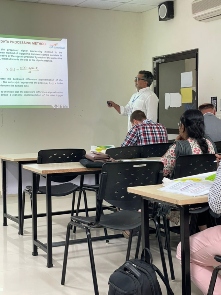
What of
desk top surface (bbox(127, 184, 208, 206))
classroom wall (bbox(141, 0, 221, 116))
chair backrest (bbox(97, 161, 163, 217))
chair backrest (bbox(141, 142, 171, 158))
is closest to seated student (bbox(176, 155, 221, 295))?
desk top surface (bbox(127, 184, 208, 206))

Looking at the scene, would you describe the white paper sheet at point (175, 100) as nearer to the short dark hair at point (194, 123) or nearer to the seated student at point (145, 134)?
the seated student at point (145, 134)

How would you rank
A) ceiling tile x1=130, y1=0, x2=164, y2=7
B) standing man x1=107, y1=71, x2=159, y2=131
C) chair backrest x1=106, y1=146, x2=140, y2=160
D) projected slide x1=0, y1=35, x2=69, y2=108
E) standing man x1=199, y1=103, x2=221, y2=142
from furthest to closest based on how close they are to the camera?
ceiling tile x1=130, y1=0, x2=164, y2=7, projected slide x1=0, y1=35, x2=69, y2=108, standing man x1=107, y1=71, x2=159, y2=131, standing man x1=199, y1=103, x2=221, y2=142, chair backrest x1=106, y1=146, x2=140, y2=160

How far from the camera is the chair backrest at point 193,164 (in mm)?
3359

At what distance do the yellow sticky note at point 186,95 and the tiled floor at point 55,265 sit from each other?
101 inches

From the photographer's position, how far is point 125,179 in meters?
3.01

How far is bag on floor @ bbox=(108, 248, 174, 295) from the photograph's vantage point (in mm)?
2182

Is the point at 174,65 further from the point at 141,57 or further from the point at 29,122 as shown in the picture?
the point at 29,122

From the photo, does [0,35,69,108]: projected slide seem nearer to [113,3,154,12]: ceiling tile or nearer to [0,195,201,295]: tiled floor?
[113,3,154,12]: ceiling tile

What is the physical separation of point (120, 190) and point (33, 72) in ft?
13.0

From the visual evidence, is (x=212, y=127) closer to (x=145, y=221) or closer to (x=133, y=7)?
(x=145, y=221)

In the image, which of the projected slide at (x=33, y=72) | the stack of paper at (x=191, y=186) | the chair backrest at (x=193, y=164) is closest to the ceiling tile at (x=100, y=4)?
the projected slide at (x=33, y=72)

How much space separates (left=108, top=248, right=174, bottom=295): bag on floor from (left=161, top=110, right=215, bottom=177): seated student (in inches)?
54.7

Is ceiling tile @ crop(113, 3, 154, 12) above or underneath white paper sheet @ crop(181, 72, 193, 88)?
above

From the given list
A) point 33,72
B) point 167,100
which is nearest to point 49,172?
point 33,72
